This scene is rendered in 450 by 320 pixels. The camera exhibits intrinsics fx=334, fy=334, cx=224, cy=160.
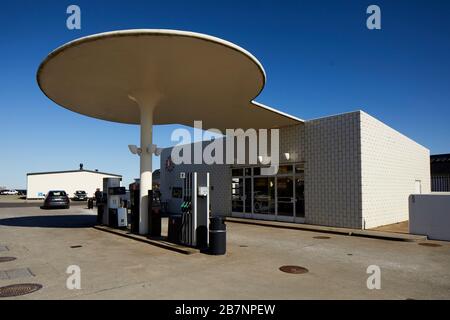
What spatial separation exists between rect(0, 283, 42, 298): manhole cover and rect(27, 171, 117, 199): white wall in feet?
143

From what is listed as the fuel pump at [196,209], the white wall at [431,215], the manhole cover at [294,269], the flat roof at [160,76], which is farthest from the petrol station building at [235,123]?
the manhole cover at [294,269]

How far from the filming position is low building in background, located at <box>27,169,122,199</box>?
148 feet

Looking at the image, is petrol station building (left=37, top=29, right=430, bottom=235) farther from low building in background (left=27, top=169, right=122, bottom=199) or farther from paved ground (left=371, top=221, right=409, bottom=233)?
low building in background (left=27, top=169, right=122, bottom=199)

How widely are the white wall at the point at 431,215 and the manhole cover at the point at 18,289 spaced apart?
11.3 meters

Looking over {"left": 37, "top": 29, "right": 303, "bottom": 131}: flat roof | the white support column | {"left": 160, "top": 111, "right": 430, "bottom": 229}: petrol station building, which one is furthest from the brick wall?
the white support column

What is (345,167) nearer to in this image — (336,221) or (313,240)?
(336,221)

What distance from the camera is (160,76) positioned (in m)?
10.5

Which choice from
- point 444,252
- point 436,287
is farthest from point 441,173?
point 436,287

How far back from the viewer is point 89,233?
41.6 ft

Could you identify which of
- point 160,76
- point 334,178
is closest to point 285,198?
point 334,178

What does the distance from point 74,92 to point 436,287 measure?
11.9 m

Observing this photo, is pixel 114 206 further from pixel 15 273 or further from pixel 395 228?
pixel 395 228

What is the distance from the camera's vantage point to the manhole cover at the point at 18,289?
213 inches

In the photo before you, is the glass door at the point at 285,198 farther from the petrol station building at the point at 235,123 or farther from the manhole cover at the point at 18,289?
the manhole cover at the point at 18,289
